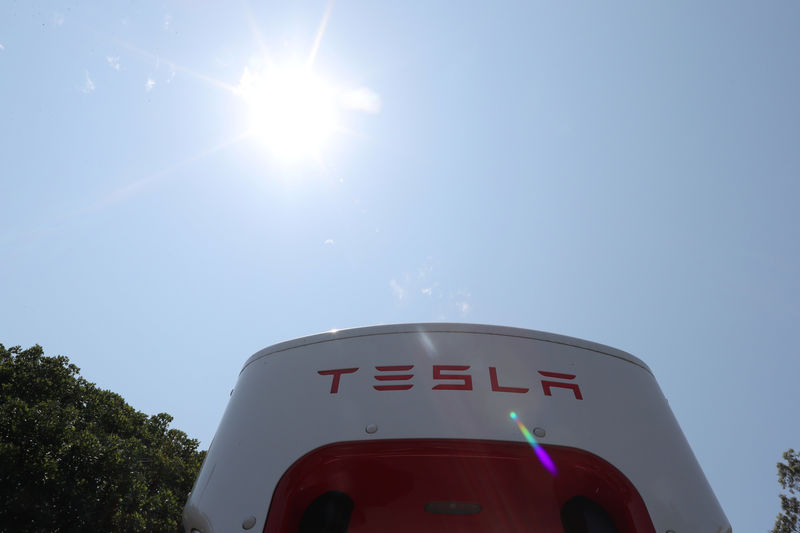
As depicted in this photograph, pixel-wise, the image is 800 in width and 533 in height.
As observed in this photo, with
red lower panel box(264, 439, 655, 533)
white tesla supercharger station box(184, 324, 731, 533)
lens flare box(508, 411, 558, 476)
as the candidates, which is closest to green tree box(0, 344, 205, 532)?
white tesla supercharger station box(184, 324, 731, 533)

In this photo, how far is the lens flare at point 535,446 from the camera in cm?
178

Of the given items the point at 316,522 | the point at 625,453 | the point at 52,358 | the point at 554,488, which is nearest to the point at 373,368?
the point at 316,522

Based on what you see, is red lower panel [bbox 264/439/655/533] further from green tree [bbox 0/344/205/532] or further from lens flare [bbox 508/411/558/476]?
Result: green tree [bbox 0/344/205/532]

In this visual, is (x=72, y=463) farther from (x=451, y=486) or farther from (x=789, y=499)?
(x=789, y=499)

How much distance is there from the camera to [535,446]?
178 cm

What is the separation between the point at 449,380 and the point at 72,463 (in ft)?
27.2

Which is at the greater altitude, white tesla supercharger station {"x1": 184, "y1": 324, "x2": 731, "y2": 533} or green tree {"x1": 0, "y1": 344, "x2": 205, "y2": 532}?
green tree {"x1": 0, "y1": 344, "x2": 205, "y2": 532}

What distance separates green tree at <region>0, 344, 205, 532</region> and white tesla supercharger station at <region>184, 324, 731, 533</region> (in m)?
7.13

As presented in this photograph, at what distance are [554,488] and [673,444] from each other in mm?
554

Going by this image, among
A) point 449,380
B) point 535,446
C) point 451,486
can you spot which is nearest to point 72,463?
point 451,486

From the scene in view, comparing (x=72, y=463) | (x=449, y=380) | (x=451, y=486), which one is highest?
(x=72, y=463)

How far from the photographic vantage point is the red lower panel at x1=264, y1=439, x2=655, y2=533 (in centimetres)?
180

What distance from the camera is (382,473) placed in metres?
1.99

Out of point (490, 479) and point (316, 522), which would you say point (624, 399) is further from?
point (316, 522)
